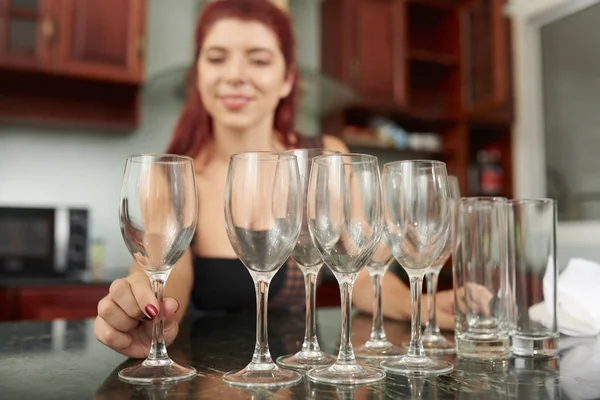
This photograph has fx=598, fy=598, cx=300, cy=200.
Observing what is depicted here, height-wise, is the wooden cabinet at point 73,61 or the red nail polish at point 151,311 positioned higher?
the wooden cabinet at point 73,61

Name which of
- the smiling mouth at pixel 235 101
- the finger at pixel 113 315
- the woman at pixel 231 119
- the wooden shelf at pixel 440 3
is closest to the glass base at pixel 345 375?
the finger at pixel 113 315

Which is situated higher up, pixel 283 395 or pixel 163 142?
pixel 163 142

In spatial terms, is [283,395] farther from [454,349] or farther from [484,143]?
[484,143]

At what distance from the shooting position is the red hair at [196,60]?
1397mm

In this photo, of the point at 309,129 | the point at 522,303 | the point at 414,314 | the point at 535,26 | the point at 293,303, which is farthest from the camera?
the point at 535,26

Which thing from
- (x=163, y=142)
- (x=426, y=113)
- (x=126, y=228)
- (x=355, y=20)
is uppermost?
(x=355, y=20)

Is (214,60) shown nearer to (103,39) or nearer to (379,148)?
(103,39)

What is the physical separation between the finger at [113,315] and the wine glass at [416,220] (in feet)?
0.89

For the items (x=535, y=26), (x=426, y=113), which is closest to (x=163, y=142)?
(x=426, y=113)

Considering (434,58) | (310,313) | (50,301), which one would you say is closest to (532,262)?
(310,313)

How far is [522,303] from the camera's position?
71 centimetres

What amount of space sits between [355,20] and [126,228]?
2612 millimetres

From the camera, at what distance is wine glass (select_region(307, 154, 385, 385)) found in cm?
55

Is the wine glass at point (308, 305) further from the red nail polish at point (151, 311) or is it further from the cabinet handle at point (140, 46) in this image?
the cabinet handle at point (140, 46)
